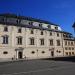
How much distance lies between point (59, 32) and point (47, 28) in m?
6.99

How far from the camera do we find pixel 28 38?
62.7 m

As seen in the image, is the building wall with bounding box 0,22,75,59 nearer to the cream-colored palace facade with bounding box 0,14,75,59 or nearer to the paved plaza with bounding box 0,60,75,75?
the cream-colored palace facade with bounding box 0,14,75,59

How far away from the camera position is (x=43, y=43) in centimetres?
6712

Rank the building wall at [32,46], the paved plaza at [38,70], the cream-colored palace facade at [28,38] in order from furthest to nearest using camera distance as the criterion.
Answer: the building wall at [32,46] < the cream-colored palace facade at [28,38] < the paved plaza at [38,70]

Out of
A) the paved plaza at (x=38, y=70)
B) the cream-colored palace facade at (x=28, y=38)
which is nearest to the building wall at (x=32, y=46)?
the cream-colored palace facade at (x=28, y=38)

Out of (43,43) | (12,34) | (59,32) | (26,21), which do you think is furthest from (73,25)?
(12,34)

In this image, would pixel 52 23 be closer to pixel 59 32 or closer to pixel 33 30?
pixel 59 32

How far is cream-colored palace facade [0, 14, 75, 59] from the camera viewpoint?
189 ft

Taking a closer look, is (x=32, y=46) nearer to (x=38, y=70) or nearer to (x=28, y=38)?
(x=28, y=38)

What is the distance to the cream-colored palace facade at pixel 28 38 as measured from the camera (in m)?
57.6

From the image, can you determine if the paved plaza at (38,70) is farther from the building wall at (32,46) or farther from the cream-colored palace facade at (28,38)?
the cream-colored palace facade at (28,38)

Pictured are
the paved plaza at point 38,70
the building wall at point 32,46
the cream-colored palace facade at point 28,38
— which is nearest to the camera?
the paved plaza at point 38,70

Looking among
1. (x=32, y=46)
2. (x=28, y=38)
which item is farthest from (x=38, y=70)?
(x=32, y=46)

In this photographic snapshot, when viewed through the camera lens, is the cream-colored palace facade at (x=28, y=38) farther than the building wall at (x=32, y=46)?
No
